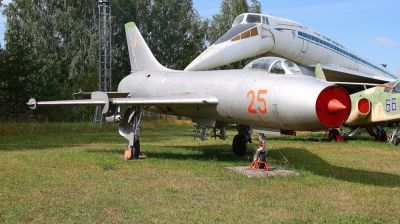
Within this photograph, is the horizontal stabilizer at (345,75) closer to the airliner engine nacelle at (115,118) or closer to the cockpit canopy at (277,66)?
the cockpit canopy at (277,66)

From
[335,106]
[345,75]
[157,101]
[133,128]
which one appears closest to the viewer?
[335,106]

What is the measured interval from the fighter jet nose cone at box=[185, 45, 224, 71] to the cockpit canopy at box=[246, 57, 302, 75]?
8.32 meters

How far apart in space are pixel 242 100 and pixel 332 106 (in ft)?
7.14

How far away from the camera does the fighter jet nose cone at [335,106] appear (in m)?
7.10

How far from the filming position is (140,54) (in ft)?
50.8

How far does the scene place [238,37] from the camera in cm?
1856

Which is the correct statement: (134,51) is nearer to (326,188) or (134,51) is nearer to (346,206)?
(326,188)

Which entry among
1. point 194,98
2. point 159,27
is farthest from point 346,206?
point 159,27

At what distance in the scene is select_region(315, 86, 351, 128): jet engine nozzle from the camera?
23.6 ft

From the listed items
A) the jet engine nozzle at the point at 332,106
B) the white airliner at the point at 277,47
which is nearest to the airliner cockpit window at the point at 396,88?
the white airliner at the point at 277,47

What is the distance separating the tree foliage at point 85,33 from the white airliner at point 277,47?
57.4 feet

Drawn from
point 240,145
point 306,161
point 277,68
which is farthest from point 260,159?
point 240,145

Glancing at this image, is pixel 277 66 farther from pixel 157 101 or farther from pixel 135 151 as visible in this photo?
pixel 135 151

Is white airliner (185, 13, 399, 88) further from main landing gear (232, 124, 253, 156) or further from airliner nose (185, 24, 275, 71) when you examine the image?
main landing gear (232, 124, 253, 156)
